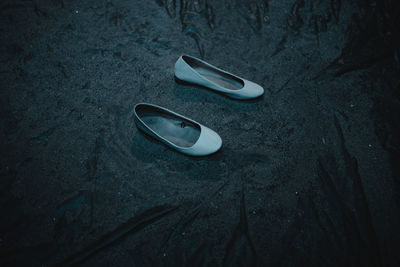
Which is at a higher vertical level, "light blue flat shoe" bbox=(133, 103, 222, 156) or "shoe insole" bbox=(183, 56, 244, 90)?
"shoe insole" bbox=(183, 56, 244, 90)

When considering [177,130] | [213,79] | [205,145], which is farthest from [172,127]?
[213,79]

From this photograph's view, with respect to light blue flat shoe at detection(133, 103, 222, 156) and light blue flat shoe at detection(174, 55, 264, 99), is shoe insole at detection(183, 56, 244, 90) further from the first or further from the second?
light blue flat shoe at detection(133, 103, 222, 156)

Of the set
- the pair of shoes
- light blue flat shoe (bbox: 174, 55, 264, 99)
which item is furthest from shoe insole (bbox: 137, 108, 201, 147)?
light blue flat shoe (bbox: 174, 55, 264, 99)

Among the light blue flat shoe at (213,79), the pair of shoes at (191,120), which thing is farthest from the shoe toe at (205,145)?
the light blue flat shoe at (213,79)

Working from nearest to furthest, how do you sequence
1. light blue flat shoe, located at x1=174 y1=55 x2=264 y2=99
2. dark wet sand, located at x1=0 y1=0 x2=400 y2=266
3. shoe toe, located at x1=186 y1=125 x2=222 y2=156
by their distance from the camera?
dark wet sand, located at x1=0 y1=0 x2=400 y2=266 → shoe toe, located at x1=186 y1=125 x2=222 y2=156 → light blue flat shoe, located at x1=174 y1=55 x2=264 y2=99

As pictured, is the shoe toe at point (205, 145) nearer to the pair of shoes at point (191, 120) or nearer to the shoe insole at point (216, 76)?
the pair of shoes at point (191, 120)

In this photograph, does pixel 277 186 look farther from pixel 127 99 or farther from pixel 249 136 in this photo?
pixel 127 99

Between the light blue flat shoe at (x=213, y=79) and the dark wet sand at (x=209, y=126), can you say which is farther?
the light blue flat shoe at (x=213, y=79)
